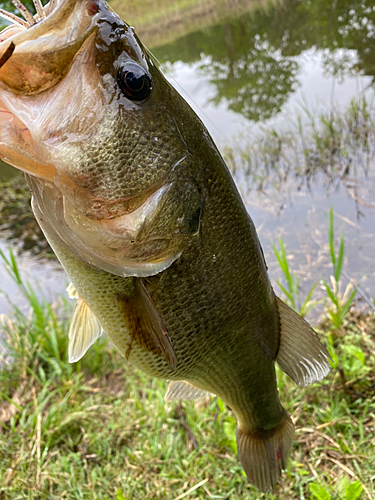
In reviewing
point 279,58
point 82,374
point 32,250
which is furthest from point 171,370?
point 279,58

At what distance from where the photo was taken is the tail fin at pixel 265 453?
1778 mm

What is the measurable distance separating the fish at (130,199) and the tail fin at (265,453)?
45 centimetres

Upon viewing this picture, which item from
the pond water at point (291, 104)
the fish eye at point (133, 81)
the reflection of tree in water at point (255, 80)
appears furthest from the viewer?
the reflection of tree in water at point (255, 80)

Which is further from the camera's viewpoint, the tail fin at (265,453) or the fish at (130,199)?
the tail fin at (265,453)

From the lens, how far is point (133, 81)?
0.94 metres

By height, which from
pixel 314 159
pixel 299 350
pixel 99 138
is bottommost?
pixel 314 159

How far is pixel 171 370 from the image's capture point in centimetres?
135

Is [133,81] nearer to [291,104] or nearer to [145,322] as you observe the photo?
[145,322]

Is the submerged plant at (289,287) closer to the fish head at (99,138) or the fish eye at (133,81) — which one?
the fish head at (99,138)

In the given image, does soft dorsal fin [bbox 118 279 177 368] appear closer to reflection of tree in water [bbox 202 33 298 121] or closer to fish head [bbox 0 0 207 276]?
fish head [bbox 0 0 207 276]

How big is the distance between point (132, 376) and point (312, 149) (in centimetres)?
419

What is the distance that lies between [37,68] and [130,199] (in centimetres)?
36

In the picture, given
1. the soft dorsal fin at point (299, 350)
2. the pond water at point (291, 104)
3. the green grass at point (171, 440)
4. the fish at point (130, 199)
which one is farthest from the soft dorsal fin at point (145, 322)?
the green grass at point (171, 440)

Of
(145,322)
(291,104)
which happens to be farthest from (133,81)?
(291,104)
